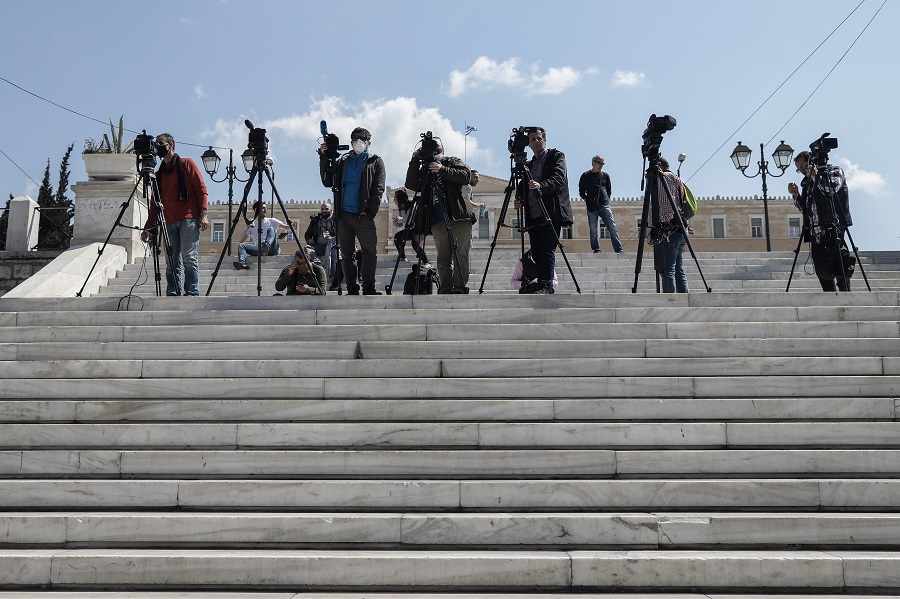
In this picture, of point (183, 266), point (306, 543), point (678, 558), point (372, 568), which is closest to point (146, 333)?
point (183, 266)

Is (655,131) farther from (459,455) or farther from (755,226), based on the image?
(755,226)

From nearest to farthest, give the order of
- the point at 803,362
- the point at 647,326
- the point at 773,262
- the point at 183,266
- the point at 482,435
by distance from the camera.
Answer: the point at 482,435, the point at 803,362, the point at 647,326, the point at 183,266, the point at 773,262

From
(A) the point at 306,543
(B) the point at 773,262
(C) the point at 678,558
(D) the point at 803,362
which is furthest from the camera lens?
(B) the point at 773,262


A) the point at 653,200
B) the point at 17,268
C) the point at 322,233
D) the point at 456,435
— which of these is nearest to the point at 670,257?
the point at 653,200

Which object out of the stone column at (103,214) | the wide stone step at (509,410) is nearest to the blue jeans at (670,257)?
the wide stone step at (509,410)

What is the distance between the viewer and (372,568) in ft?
12.6

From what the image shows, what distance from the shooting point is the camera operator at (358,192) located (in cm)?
786

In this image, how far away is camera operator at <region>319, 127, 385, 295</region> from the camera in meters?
7.86

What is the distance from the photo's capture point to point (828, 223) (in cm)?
802

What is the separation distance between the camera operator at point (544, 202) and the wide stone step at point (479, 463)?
11.0 ft

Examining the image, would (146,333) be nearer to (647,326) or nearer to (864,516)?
(647,326)

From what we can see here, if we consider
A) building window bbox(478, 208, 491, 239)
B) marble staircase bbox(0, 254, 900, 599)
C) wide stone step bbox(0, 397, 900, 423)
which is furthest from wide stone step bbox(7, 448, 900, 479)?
building window bbox(478, 208, 491, 239)

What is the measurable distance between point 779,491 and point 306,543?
8.16ft

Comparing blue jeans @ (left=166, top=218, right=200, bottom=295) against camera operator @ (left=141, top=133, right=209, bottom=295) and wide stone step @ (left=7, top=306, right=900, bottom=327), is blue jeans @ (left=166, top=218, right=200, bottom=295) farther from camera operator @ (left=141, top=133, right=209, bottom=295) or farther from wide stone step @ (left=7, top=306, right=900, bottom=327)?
wide stone step @ (left=7, top=306, right=900, bottom=327)
